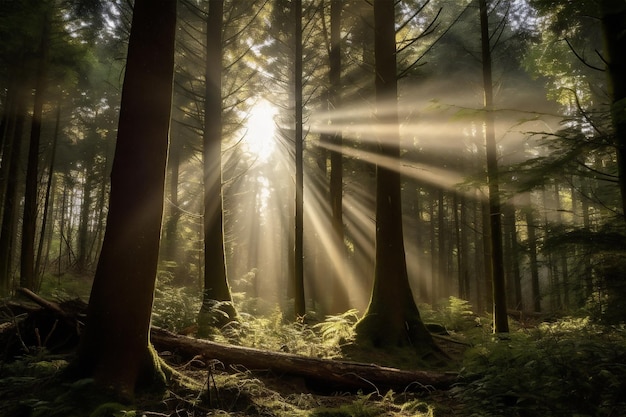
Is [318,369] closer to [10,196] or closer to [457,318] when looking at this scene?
[457,318]

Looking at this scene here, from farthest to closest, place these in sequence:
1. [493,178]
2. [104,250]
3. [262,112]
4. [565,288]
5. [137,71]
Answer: [262,112]
[493,178]
[565,288]
[137,71]
[104,250]

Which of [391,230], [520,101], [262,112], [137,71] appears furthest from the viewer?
[520,101]

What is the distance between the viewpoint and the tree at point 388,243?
27.8 ft

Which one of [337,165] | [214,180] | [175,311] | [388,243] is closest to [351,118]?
[337,165]

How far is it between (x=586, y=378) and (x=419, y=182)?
18452 millimetres

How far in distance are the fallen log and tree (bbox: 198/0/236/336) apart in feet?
11.1

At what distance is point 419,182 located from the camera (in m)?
22.0

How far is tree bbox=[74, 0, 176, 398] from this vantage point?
14.0 ft

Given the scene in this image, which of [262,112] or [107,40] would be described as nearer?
[262,112]

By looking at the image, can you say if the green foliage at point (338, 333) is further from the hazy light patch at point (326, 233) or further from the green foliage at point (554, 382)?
the hazy light patch at point (326, 233)

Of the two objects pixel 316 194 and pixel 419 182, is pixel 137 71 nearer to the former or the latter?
pixel 316 194

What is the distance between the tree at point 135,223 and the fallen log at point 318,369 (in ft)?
5.65

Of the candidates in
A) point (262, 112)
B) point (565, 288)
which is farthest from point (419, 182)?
point (565, 288)

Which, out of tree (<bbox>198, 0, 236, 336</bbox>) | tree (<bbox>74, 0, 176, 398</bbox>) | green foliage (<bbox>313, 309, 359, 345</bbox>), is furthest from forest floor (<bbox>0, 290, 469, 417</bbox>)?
tree (<bbox>198, 0, 236, 336</bbox>)
